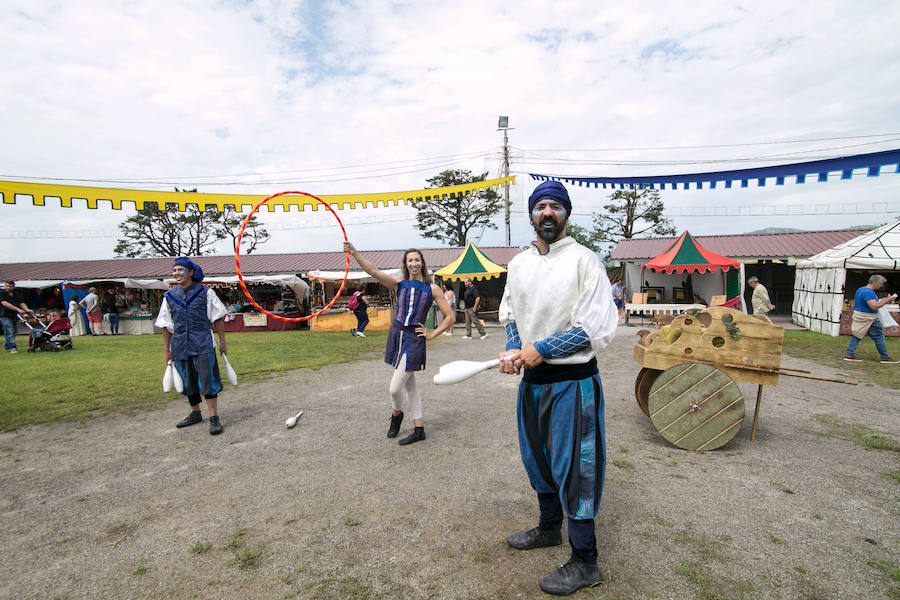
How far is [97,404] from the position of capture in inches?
231

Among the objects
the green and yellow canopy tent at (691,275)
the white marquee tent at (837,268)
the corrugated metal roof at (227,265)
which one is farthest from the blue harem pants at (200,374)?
the corrugated metal roof at (227,265)

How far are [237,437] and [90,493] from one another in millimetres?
1288

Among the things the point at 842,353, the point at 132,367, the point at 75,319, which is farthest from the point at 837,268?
the point at 75,319

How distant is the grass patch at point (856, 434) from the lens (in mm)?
3893

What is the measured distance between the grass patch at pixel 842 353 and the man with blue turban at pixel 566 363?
22.3ft

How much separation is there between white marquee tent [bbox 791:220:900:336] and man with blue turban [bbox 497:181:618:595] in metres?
13.7

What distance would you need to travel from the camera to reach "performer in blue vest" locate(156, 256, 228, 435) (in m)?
4.50

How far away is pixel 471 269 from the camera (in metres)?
15.7

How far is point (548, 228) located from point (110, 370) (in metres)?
9.77

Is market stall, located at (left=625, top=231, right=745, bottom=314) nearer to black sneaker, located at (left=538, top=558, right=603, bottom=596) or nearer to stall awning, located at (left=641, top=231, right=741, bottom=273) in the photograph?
stall awning, located at (left=641, top=231, right=741, bottom=273)

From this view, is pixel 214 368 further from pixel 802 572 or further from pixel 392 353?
pixel 802 572

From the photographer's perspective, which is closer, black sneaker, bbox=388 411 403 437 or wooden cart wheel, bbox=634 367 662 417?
black sneaker, bbox=388 411 403 437

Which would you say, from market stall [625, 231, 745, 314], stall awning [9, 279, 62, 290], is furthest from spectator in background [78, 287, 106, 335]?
market stall [625, 231, 745, 314]

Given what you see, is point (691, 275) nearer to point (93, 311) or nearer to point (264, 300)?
point (264, 300)
